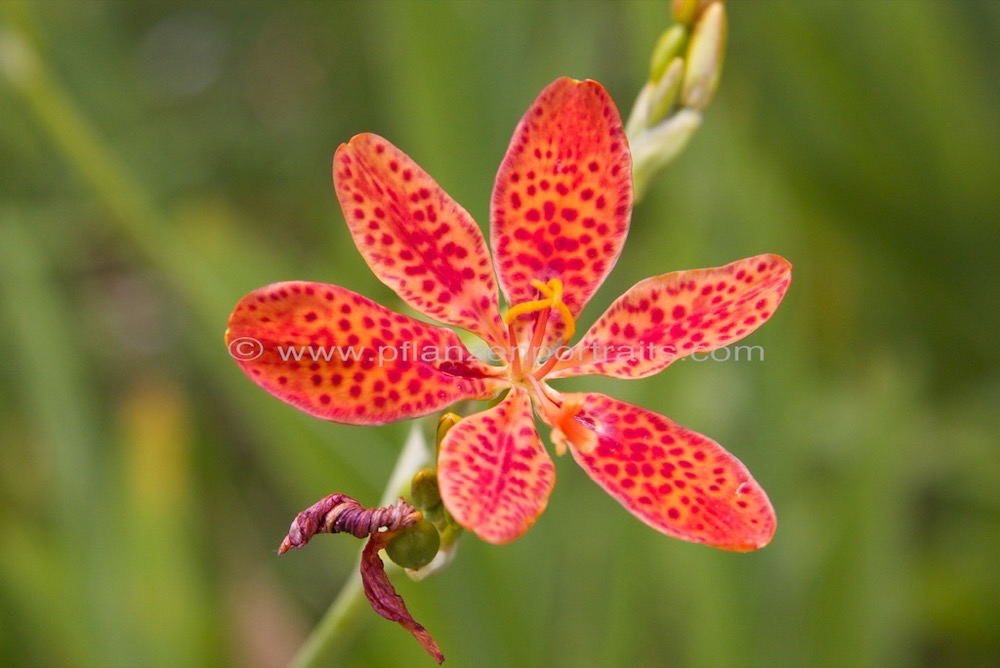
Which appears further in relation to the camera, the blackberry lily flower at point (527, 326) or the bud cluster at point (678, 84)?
the bud cluster at point (678, 84)

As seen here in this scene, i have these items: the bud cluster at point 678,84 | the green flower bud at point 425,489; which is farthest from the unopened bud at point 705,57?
the green flower bud at point 425,489

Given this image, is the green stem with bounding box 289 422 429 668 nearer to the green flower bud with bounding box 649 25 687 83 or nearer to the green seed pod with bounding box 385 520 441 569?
the green seed pod with bounding box 385 520 441 569

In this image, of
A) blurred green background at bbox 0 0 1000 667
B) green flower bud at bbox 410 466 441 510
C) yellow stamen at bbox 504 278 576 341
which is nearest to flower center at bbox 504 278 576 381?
yellow stamen at bbox 504 278 576 341

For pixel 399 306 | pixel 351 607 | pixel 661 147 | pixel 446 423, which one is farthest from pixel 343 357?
pixel 399 306

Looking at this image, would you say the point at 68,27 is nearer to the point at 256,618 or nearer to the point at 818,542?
the point at 256,618

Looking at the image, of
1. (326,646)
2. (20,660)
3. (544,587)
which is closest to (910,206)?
(544,587)

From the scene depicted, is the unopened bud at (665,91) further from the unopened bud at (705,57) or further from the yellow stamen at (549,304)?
the yellow stamen at (549,304)
